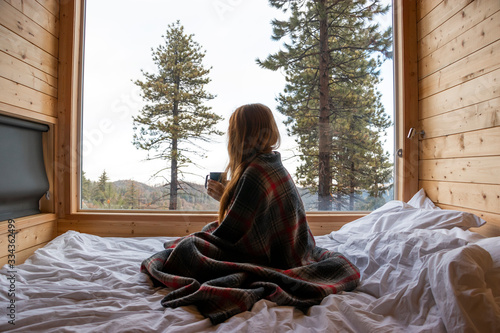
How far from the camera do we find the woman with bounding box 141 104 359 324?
2.91ft

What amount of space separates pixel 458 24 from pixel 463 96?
1.47 ft

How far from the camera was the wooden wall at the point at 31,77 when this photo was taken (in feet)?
5.60

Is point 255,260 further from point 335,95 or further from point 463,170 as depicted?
point 335,95

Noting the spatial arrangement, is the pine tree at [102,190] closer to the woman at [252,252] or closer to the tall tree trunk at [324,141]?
the woman at [252,252]

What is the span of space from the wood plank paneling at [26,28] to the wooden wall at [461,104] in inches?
104

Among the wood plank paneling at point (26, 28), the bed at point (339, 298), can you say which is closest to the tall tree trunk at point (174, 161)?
the wood plank paneling at point (26, 28)

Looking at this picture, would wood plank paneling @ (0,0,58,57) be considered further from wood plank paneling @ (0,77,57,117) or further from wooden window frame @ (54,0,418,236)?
wood plank paneling @ (0,77,57,117)

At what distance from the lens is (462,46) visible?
1743mm

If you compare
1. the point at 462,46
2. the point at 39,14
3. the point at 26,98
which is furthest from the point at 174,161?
the point at 462,46

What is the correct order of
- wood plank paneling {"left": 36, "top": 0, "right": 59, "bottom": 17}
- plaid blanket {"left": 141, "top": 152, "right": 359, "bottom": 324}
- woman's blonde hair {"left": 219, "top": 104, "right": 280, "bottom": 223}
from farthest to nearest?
wood plank paneling {"left": 36, "top": 0, "right": 59, "bottom": 17} < woman's blonde hair {"left": 219, "top": 104, "right": 280, "bottom": 223} < plaid blanket {"left": 141, "top": 152, "right": 359, "bottom": 324}

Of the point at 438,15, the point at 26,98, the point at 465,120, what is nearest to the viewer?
the point at 465,120

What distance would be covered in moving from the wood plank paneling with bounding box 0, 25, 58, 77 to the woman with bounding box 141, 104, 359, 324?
148 centimetres

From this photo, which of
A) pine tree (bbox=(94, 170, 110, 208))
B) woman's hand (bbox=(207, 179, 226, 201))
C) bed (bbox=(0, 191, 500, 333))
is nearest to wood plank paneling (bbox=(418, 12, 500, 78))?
bed (bbox=(0, 191, 500, 333))

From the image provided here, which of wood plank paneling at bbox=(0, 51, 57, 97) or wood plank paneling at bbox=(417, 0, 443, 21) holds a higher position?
wood plank paneling at bbox=(417, 0, 443, 21)
